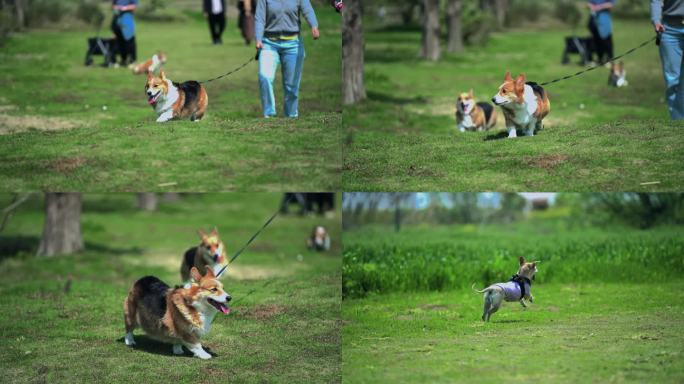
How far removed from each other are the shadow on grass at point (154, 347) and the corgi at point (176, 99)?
348cm

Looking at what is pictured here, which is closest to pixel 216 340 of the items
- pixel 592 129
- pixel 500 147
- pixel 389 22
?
pixel 500 147

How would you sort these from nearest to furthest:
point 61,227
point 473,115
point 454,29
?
point 473,115 < point 61,227 < point 454,29

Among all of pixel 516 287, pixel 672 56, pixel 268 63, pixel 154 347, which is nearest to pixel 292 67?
pixel 268 63

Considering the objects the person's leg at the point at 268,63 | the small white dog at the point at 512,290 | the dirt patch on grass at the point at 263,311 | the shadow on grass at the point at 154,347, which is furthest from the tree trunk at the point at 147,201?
the small white dog at the point at 512,290

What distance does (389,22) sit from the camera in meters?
49.8

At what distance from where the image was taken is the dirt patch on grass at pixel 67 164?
16.1m

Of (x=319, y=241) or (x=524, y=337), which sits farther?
(x=319, y=241)

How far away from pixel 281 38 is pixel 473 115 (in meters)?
4.37

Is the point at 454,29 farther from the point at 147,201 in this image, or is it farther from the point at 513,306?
the point at 513,306

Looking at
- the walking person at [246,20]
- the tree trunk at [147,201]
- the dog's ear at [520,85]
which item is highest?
the walking person at [246,20]

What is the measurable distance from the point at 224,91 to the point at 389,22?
30991mm

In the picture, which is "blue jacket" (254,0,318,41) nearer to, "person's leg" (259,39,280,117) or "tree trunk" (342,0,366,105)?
"person's leg" (259,39,280,117)

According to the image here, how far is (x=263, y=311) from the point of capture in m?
15.5

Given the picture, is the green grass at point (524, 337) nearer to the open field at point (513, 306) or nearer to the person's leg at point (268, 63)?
the open field at point (513, 306)
